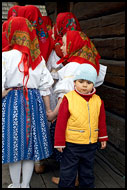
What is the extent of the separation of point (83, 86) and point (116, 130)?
1.11 metres

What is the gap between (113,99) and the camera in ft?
10.1

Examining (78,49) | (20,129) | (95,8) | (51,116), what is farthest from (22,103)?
(95,8)

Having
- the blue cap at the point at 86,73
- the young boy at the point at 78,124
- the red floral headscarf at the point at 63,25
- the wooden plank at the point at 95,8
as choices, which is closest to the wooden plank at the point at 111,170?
the young boy at the point at 78,124

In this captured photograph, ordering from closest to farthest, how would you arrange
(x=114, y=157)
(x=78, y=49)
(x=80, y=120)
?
(x=80, y=120)
(x=78, y=49)
(x=114, y=157)

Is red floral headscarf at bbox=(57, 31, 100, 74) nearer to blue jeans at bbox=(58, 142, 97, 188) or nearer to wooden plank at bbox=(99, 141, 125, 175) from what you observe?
blue jeans at bbox=(58, 142, 97, 188)

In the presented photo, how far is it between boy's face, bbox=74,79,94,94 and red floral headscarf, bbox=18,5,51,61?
1071mm

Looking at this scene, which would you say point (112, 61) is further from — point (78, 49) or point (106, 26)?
point (78, 49)

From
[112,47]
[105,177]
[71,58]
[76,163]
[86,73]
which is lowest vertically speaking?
[105,177]

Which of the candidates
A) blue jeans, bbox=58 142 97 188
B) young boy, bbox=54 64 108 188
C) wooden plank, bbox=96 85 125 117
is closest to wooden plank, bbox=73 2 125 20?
wooden plank, bbox=96 85 125 117

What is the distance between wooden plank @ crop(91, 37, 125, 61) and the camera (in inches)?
109

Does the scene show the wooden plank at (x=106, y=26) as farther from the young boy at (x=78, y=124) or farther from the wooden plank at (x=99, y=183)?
the wooden plank at (x=99, y=183)

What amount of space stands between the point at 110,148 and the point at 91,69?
4.75 ft

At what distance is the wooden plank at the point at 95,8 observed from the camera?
2852mm

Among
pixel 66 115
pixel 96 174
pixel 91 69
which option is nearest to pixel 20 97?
pixel 66 115
